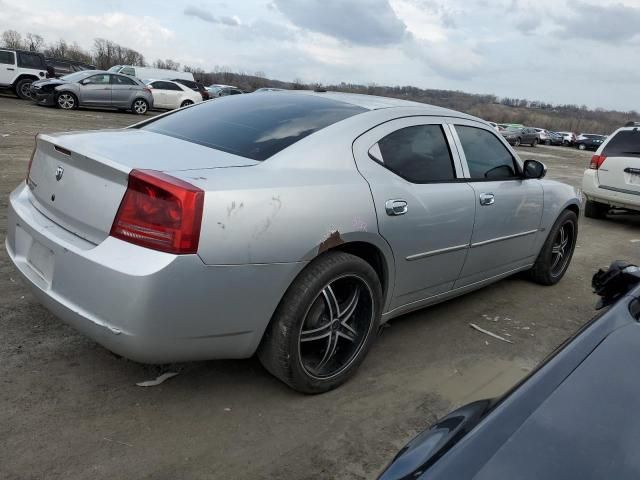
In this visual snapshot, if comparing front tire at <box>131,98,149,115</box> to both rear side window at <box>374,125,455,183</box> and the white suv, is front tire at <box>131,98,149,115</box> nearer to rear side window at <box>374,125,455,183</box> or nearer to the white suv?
the white suv

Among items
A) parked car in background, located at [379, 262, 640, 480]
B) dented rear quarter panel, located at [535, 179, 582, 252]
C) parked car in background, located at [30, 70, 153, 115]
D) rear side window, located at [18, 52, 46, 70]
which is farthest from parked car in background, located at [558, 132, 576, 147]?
parked car in background, located at [379, 262, 640, 480]

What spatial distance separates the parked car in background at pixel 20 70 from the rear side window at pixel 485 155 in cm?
2118

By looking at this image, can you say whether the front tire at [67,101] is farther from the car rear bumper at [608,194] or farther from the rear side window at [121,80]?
the car rear bumper at [608,194]

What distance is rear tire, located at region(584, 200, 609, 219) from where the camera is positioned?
29.9 ft

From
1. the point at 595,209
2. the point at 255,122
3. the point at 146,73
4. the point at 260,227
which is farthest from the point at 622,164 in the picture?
the point at 146,73

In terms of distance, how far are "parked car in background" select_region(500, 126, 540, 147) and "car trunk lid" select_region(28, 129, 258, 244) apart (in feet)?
117

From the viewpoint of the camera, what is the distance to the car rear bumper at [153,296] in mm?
2203

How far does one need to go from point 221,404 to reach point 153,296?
83cm

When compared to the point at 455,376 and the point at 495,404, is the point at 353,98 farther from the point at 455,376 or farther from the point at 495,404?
the point at 495,404

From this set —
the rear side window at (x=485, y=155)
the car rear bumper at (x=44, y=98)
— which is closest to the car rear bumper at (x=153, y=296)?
the rear side window at (x=485, y=155)

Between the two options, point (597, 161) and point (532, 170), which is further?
point (597, 161)

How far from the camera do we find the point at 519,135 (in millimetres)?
37219

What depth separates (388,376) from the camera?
125 inches

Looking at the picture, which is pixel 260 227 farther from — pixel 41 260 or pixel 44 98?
pixel 44 98
